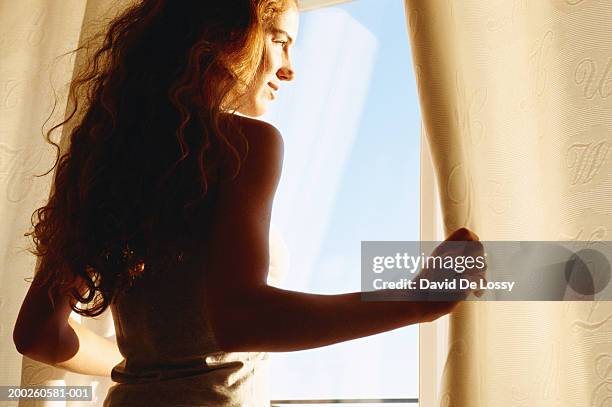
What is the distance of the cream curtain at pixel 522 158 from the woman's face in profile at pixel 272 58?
0.91 ft

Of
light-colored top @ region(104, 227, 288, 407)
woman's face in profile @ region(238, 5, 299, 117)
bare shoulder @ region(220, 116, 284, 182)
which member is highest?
woman's face in profile @ region(238, 5, 299, 117)

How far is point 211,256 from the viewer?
82cm

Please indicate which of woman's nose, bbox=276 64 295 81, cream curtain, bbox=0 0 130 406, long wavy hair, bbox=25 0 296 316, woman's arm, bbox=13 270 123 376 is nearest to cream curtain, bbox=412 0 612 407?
woman's nose, bbox=276 64 295 81

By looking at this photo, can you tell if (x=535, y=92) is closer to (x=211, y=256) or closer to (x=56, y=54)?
(x=211, y=256)

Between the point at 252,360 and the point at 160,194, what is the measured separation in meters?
0.25

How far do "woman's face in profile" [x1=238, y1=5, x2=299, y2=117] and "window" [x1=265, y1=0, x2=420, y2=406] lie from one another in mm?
551

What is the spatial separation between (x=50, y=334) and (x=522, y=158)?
79cm

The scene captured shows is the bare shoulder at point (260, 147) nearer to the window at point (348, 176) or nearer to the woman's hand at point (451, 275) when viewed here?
the woman's hand at point (451, 275)

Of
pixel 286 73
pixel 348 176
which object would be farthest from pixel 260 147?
pixel 348 176

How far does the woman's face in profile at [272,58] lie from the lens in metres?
1.01

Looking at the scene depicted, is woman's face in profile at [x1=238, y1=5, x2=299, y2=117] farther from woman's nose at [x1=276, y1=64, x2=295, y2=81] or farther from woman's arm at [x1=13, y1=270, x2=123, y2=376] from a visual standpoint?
woman's arm at [x1=13, y1=270, x2=123, y2=376]

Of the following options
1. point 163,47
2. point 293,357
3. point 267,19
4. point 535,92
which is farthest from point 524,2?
point 293,357

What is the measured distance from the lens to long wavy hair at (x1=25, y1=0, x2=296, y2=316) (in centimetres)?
87

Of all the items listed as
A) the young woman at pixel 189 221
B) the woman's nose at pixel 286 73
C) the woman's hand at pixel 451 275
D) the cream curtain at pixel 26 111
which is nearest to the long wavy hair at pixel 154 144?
the young woman at pixel 189 221
